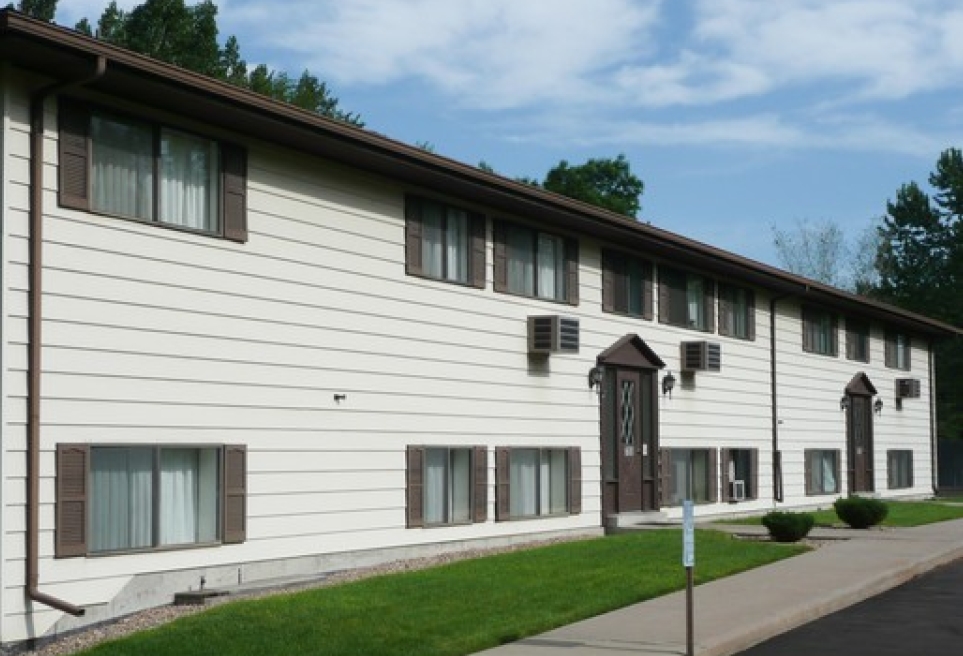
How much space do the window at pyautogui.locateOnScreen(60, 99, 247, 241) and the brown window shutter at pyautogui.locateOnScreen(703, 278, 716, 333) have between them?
13309 mm

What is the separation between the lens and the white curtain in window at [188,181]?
1480 cm

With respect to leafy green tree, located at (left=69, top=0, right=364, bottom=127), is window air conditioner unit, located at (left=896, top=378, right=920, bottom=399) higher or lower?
lower

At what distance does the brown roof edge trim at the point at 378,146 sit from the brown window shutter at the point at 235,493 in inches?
140

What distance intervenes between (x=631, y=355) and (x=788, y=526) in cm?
448

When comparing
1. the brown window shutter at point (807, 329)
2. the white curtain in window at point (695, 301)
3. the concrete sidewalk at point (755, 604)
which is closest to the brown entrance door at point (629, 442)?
the white curtain in window at point (695, 301)

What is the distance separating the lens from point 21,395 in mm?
12828

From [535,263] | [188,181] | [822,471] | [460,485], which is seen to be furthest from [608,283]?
[822,471]

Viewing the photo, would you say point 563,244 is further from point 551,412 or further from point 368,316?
point 368,316

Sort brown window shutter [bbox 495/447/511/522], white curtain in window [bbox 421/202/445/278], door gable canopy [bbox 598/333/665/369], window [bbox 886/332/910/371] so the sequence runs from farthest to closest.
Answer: window [bbox 886/332/910/371], door gable canopy [bbox 598/333/665/369], brown window shutter [bbox 495/447/511/522], white curtain in window [bbox 421/202/445/278]

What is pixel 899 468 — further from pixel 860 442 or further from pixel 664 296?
pixel 664 296

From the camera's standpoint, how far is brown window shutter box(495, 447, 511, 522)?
20.2 m

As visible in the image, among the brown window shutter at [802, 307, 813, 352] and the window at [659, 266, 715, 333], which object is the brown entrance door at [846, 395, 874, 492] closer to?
the brown window shutter at [802, 307, 813, 352]

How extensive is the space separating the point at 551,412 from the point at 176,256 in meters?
8.27

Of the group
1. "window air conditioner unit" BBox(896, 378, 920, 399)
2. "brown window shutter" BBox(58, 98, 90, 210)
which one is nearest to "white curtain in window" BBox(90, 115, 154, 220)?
"brown window shutter" BBox(58, 98, 90, 210)
